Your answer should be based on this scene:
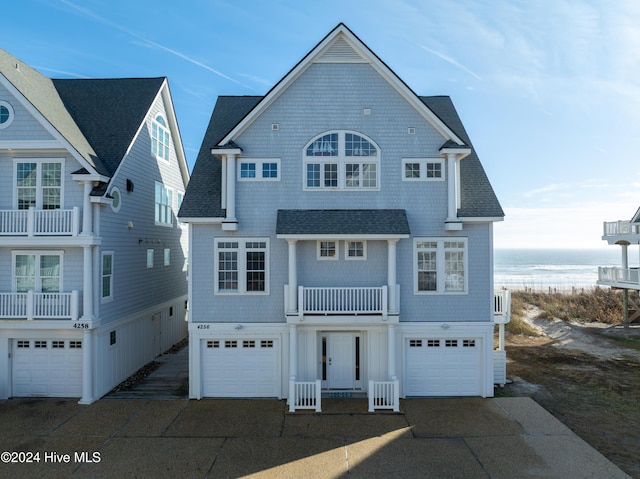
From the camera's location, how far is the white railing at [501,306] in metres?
13.6

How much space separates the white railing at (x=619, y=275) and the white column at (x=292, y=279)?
21952mm

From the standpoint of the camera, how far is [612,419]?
36.8ft

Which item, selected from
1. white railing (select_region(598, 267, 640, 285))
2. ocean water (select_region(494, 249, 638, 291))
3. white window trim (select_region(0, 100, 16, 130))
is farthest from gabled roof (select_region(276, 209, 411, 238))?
ocean water (select_region(494, 249, 638, 291))

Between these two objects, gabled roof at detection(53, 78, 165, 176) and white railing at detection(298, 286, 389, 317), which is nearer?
white railing at detection(298, 286, 389, 317)

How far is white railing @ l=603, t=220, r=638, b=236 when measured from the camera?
2362 cm

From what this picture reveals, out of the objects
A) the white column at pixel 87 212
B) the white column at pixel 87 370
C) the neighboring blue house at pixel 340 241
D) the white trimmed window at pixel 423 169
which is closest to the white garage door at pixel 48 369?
the white column at pixel 87 370

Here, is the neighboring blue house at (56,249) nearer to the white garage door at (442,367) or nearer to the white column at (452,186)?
the white garage door at (442,367)

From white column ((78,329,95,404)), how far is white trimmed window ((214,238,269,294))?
438 cm

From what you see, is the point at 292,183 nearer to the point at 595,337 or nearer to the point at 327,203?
the point at 327,203

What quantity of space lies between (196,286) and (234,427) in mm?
4658

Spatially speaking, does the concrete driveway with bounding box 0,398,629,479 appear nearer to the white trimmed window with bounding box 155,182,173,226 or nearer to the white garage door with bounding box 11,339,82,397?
the white garage door with bounding box 11,339,82,397

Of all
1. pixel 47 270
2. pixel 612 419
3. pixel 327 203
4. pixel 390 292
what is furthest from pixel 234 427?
pixel 612 419

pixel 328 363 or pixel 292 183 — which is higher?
pixel 292 183

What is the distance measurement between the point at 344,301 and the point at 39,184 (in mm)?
10879
